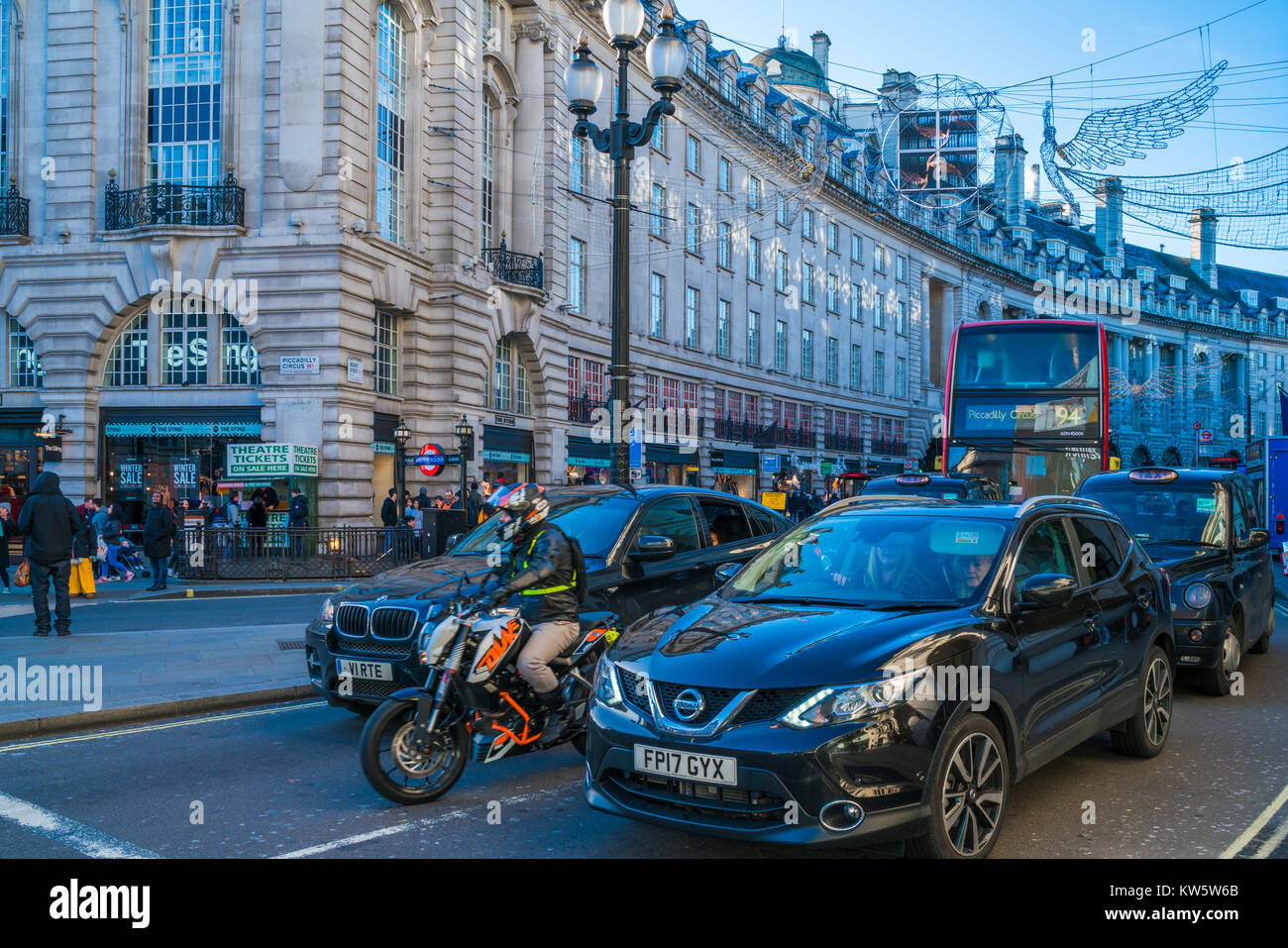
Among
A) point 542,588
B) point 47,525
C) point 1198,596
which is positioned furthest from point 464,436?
point 542,588

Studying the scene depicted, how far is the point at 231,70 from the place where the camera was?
2658cm

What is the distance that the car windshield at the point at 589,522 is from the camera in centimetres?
827

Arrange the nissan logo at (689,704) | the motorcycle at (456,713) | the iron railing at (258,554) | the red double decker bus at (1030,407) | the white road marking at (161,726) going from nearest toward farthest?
the nissan logo at (689,704) → the motorcycle at (456,713) → the white road marking at (161,726) → the red double decker bus at (1030,407) → the iron railing at (258,554)

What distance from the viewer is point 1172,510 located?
1050cm

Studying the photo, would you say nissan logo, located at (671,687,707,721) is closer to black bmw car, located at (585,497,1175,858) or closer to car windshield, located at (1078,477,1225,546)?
black bmw car, located at (585,497,1175,858)

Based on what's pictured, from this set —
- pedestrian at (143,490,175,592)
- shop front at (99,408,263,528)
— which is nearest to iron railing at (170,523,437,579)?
pedestrian at (143,490,175,592)

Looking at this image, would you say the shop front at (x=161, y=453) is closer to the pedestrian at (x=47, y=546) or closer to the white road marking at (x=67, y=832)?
the pedestrian at (x=47, y=546)

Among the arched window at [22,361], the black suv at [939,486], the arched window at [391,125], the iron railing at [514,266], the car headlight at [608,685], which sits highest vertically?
the arched window at [391,125]

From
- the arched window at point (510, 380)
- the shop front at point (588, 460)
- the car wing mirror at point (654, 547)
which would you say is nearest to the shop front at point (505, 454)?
the arched window at point (510, 380)

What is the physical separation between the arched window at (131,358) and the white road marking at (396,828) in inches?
975

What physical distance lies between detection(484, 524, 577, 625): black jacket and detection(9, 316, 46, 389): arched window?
25.9 m

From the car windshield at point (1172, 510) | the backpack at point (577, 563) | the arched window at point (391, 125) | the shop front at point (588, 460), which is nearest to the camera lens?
the backpack at point (577, 563)

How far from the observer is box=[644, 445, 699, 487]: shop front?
4309 centimetres

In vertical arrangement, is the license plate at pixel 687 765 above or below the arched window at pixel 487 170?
below
